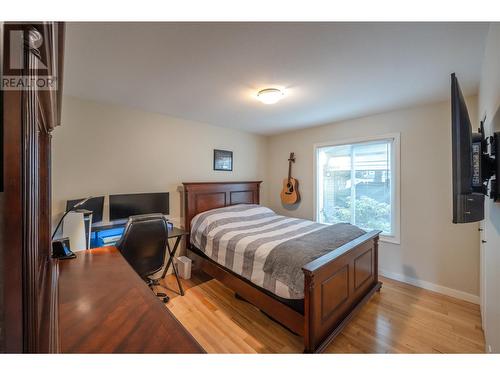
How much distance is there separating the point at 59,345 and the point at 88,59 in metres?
1.84

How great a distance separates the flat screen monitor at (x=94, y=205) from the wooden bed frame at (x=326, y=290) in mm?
1307

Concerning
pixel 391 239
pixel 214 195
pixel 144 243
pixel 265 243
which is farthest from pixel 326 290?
pixel 214 195

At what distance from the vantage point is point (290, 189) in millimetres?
3982

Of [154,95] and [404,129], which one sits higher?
[154,95]

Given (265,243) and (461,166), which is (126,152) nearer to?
(265,243)

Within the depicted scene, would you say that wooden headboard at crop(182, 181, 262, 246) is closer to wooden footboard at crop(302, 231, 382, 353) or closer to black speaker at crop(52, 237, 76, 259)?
black speaker at crop(52, 237, 76, 259)

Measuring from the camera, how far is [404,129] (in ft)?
9.06

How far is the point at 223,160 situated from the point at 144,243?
2043 mm

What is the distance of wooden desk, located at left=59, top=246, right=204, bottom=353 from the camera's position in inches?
28.0

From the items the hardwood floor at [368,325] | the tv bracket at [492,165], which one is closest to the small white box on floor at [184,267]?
the hardwood floor at [368,325]

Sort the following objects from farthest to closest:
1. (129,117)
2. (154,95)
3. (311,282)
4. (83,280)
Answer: (129,117) < (154,95) < (311,282) < (83,280)

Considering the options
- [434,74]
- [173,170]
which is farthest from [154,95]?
[434,74]
